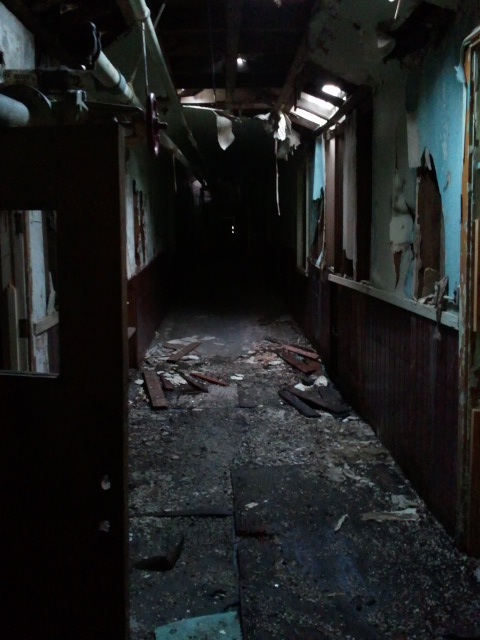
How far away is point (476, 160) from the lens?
3.04 metres

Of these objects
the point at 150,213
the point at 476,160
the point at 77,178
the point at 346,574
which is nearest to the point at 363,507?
the point at 346,574

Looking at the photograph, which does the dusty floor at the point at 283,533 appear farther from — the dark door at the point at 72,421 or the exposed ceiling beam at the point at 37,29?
the exposed ceiling beam at the point at 37,29

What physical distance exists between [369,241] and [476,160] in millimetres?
2467

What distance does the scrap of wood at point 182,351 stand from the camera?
826cm

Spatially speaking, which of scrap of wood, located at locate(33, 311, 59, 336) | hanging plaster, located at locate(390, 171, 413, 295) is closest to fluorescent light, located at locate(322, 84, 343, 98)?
hanging plaster, located at locate(390, 171, 413, 295)

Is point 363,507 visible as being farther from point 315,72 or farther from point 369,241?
point 315,72

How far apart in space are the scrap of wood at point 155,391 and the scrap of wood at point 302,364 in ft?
6.41

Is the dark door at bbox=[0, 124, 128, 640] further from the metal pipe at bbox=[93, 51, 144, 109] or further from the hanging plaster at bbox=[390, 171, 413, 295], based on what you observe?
the hanging plaster at bbox=[390, 171, 413, 295]

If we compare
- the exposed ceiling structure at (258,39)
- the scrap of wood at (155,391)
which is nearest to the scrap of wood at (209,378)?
the scrap of wood at (155,391)

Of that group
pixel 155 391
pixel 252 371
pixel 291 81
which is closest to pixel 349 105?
pixel 291 81

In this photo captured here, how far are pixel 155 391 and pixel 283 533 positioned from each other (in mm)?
3306

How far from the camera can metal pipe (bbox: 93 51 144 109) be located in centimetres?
326

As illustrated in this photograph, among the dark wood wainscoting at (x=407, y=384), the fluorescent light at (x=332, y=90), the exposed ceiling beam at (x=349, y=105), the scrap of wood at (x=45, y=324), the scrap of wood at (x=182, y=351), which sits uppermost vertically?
the fluorescent light at (x=332, y=90)

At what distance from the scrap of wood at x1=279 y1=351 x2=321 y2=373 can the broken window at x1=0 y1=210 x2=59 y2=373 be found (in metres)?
4.07
